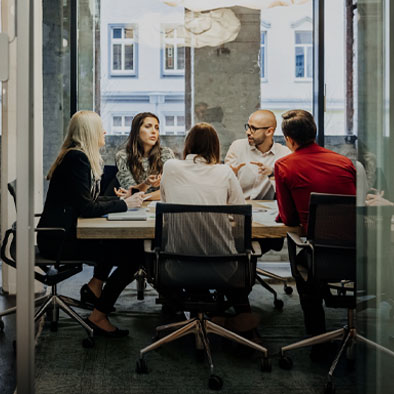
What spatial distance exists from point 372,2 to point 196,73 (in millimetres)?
3864

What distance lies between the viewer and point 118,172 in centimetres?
438

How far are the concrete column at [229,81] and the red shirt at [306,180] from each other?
2.56 metres

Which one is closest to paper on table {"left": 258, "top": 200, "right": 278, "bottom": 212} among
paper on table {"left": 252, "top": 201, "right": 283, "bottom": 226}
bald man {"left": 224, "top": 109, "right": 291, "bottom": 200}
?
paper on table {"left": 252, "top": 201, "right": 283, "bottom": 226}

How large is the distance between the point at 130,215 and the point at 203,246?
2.33 ft

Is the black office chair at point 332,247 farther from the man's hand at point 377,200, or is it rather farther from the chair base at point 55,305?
the chair base at point 55,305

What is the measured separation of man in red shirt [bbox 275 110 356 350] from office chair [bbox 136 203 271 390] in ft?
1.33

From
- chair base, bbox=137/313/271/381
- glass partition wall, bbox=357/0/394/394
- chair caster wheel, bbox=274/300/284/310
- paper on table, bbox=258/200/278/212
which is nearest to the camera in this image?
glass partition wall, bbox=357/0/394/394

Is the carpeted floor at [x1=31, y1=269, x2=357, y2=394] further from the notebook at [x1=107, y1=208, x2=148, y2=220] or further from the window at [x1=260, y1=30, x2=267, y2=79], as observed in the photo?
the window at [x1=260, y1=30, x2=267, y2=79]

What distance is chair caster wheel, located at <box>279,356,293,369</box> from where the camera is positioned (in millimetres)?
2735

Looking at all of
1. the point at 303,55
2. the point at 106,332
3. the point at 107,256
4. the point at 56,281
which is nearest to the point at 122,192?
the point at 107,256

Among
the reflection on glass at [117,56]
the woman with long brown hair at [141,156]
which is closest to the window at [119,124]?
the reflection on glass at [117,56]

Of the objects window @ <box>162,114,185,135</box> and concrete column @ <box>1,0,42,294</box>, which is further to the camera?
window @ <box>162,114,185,135</box>

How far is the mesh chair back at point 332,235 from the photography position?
2.61 meters

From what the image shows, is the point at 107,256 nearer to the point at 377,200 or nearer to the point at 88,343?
the point at 88,343
